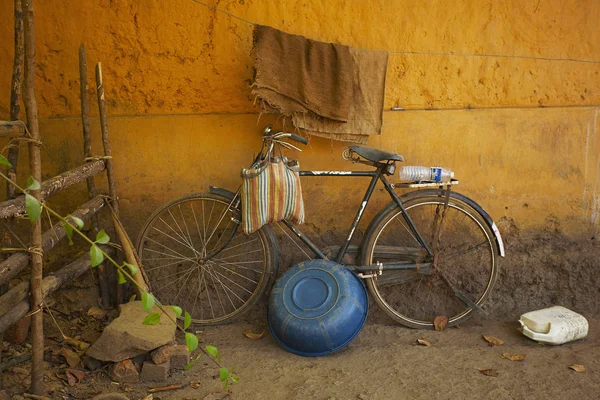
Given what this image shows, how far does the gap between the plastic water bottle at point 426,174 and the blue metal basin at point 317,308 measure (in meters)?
0.74

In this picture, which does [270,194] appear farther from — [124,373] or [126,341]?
[124,373]

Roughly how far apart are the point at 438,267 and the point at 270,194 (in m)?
1.27

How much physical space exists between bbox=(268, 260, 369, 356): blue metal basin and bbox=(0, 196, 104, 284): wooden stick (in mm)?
1218

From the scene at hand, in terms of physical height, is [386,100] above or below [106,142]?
above

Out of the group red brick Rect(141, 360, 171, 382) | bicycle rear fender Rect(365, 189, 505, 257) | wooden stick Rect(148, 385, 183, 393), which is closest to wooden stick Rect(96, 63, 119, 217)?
red brick Rect(141, 360, 171, 382)

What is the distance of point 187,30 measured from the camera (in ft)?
13.2

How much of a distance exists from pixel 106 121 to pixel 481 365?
8.87ft

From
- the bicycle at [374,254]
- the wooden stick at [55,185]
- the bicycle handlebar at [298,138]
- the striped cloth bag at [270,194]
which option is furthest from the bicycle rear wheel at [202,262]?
the bicycle handlebar at [298,138]

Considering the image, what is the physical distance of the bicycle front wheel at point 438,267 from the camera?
164 inches

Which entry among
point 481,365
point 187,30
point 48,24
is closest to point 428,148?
point 481,365

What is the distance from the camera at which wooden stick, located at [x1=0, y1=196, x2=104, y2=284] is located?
2.72 m

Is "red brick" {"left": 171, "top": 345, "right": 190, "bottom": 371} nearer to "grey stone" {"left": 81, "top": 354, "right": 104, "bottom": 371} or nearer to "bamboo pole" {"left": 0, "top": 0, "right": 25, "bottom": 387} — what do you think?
"grey stone" {"left": 81, "top": 354, "right": 104, "bottom": 371}

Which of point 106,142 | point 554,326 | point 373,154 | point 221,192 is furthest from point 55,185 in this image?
point 554,326

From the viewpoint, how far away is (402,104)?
13.7ft
